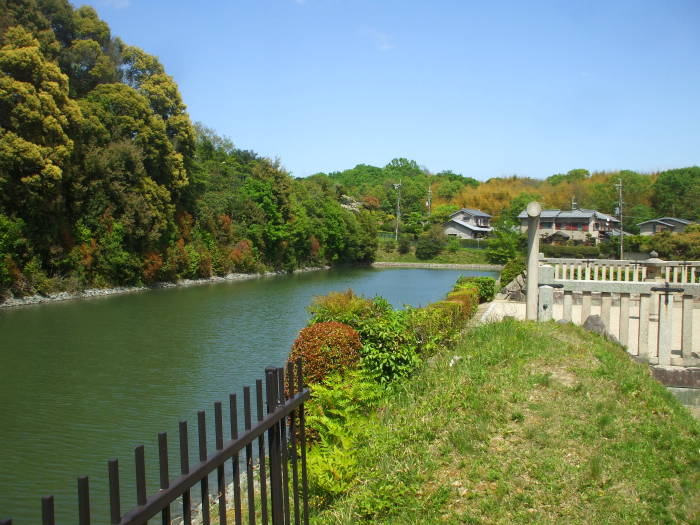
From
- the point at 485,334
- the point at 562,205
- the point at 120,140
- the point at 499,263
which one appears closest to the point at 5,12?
the point at 120,140

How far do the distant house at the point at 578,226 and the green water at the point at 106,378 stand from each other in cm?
3878

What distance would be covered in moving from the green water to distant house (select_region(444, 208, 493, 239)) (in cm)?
4673

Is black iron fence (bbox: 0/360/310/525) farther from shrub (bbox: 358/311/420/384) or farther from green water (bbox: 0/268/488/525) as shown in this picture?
green water (bbox: 0/268/488/525)

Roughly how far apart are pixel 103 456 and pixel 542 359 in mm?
5476

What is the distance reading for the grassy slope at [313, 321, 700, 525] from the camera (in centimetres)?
357

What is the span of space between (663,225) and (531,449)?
51.4 m

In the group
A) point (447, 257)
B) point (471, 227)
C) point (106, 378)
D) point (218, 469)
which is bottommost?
point (106, 378)

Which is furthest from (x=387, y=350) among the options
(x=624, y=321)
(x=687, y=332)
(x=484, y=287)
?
(x=484, y=287)

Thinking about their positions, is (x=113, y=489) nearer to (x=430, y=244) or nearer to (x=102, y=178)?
(x=102, y=178)

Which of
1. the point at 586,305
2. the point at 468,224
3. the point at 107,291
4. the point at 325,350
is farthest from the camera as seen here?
the point at 468,224

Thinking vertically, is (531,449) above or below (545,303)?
below

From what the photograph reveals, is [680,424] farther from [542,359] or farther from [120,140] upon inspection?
[120,140]

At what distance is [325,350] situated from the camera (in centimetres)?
622

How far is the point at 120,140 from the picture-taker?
27500 millimetres
